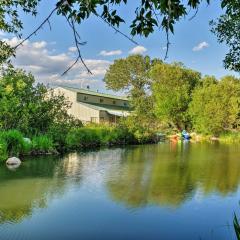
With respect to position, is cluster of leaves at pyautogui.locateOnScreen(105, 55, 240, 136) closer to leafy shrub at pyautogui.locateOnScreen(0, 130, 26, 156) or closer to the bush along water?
the bush along water

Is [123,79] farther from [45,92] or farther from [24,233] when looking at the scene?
[24,233]

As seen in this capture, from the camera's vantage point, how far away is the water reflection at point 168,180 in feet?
39.4

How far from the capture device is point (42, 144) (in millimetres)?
23203

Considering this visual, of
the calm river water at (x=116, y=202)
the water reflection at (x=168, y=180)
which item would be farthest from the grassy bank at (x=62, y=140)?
the water reflection at (x=168, y=180)

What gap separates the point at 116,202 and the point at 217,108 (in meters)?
38.3

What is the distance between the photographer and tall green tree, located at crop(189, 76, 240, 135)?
4775 cm

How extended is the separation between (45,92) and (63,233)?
18150 mm

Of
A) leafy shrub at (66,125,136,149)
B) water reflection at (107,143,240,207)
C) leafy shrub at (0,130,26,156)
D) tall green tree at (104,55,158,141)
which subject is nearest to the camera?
water reflection at (107,143,240,207)

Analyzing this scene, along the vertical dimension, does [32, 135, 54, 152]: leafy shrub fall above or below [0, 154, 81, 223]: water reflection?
above

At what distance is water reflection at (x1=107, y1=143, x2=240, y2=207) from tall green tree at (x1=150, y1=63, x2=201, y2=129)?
31.3m

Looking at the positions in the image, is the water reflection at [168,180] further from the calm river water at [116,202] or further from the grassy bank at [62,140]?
the grassy bank at [62,140]

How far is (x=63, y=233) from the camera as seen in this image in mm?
8359

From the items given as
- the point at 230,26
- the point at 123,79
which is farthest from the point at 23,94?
the point at 123,79

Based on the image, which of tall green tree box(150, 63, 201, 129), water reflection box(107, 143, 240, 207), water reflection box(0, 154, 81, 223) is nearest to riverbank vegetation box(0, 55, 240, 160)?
tall green tree box(150, 63, 201, 129)
